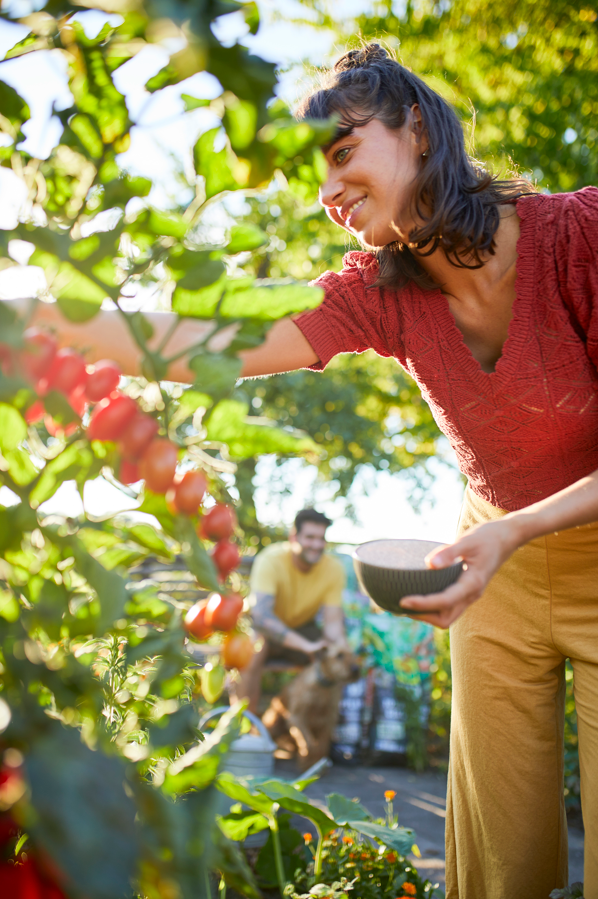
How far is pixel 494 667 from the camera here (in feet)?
4.81

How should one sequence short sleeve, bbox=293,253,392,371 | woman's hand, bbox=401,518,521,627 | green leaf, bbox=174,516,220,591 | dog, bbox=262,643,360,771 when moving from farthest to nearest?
dog, bbox=262,643,360,771
short sleeve, bbox=293,253,392,371
woman's hand, bbox=401,518,521,627
green leaf, bbox=174,516,220,591

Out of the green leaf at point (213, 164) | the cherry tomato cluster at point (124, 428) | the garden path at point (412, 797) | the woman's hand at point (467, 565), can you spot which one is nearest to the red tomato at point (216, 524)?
the cherry tomato cluster at point (124, 428)

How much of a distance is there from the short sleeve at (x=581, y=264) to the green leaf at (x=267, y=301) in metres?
0.85

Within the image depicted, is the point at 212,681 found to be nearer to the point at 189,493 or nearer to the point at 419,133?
the point at 189,493

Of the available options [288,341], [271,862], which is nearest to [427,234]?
[288,341]

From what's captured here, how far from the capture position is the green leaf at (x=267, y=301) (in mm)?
546

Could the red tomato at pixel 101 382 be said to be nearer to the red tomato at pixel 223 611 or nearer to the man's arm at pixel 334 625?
the red tomato at pixel 223 611

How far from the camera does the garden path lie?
281cm

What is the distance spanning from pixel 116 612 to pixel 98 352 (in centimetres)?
54

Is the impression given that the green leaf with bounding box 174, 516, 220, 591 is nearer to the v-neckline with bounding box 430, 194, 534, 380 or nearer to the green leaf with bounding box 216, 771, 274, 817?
the green leaf with bounding box 216, 771, 274, 817

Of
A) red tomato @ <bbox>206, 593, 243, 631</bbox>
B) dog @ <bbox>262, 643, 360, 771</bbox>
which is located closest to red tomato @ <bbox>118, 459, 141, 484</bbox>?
red tomato @ <bbox>206, 593, 243, 631</bbox>

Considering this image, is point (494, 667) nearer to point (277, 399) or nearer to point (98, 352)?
point (98, 352)

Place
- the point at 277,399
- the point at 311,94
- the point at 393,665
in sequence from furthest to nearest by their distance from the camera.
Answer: the point at 277,399 < the point at 393,665 < the point at 311,94

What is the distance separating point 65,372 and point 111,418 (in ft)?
0.18
